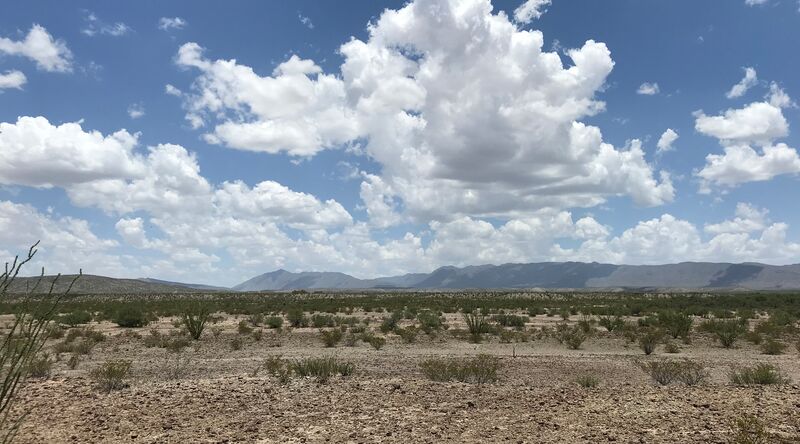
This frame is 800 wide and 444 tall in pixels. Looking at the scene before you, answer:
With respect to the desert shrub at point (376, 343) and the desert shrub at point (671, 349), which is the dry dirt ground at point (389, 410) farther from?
the desert shrub at point (376, 343)

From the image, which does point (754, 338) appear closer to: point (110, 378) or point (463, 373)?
point (463, 373)

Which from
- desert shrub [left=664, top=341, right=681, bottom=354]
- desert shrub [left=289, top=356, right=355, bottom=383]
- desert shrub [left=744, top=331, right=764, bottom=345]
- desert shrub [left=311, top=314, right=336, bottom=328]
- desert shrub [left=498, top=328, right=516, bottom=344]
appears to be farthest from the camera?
desert shrub [left=311, top=314, right=336, bottom=328]

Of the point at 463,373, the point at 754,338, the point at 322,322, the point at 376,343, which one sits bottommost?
the point at 754,338

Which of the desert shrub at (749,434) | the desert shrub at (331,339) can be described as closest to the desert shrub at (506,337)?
the desert shrub at (331,339)

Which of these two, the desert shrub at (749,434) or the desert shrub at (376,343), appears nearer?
the desert shrub at (749,434)

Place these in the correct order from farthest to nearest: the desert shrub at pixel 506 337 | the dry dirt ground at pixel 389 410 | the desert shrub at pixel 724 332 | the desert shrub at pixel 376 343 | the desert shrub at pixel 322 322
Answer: the desert shrub at pixel 322 322 → the desert shrub at pixel 506 337 → the desert shrub at pixel 724 332 → the desert shrub at pixel 376 343 → the dry dirt ground at pixel 389 410

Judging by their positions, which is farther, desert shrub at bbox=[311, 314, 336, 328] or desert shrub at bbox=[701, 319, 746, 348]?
desert shrub at bbox=[311, 314, 336, 328]

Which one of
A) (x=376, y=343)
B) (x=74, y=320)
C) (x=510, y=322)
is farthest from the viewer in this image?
(x=510, y=322)

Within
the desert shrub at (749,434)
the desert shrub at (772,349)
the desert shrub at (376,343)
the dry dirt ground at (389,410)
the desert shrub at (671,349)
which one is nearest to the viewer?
the desert shrub at (749,434)

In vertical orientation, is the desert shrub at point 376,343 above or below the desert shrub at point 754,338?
above

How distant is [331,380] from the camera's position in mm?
14117

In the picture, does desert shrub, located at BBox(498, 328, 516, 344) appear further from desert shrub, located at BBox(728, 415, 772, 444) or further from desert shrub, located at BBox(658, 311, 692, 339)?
desert shrub, located at BBox(728, 415, 772, 444)

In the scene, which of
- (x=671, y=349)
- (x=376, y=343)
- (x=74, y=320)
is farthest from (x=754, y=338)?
(x=74, y=320)

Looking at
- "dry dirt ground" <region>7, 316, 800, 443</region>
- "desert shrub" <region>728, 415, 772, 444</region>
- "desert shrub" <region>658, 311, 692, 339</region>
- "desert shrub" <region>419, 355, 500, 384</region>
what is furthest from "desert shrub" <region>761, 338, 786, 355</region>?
"desert shrub" <region>728, 415, 772, 444</region>
